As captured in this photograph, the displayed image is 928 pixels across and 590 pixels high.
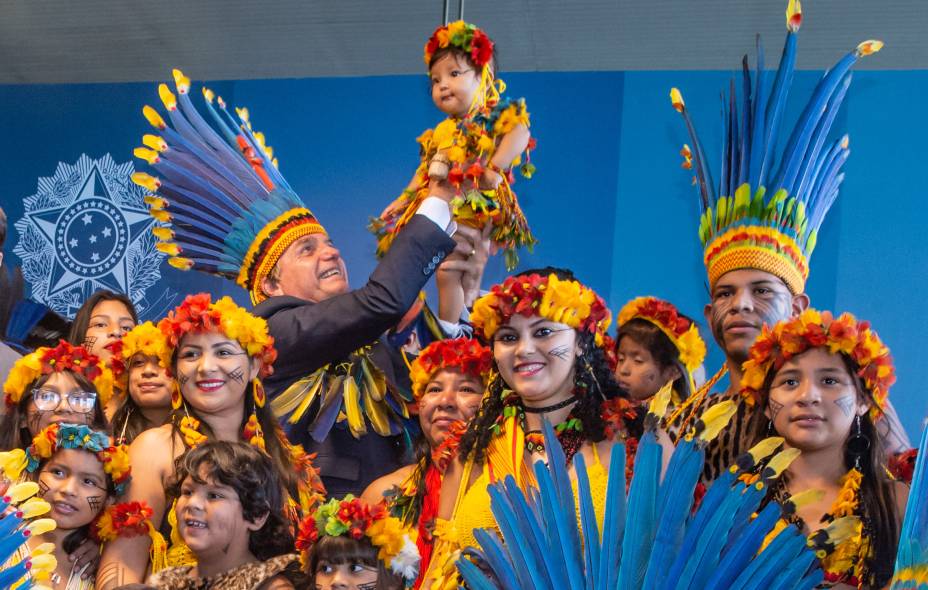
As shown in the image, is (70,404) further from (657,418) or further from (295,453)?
(657,418)

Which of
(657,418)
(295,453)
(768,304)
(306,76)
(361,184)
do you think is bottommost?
(657,418)

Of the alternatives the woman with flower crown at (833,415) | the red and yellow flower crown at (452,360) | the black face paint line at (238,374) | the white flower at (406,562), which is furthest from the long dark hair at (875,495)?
the black face paint line at (238,374)

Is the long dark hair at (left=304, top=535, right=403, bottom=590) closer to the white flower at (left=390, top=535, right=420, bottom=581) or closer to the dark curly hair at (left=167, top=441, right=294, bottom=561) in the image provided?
the white flower at (left=390, top=535, right=420, bottom=581)

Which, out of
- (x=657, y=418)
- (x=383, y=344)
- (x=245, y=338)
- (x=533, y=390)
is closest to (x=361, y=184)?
(x=383, y=344)

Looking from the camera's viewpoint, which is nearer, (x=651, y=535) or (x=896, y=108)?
(x=651, y=535)

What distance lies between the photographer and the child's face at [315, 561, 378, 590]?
2791 millimetres

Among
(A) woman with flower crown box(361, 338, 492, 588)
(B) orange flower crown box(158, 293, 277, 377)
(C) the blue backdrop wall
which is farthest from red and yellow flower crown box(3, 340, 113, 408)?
(C) the blue backdrop wall

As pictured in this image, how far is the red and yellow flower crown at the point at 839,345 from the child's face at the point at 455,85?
4.05 feet

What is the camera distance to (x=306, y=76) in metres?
5.36

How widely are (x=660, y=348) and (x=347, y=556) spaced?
165 centimetres

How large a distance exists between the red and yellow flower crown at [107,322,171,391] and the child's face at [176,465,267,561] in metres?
0.50

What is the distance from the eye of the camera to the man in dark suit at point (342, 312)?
11.1ft

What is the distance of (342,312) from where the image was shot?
3393 millimetres

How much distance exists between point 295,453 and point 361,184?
73.8 inches
